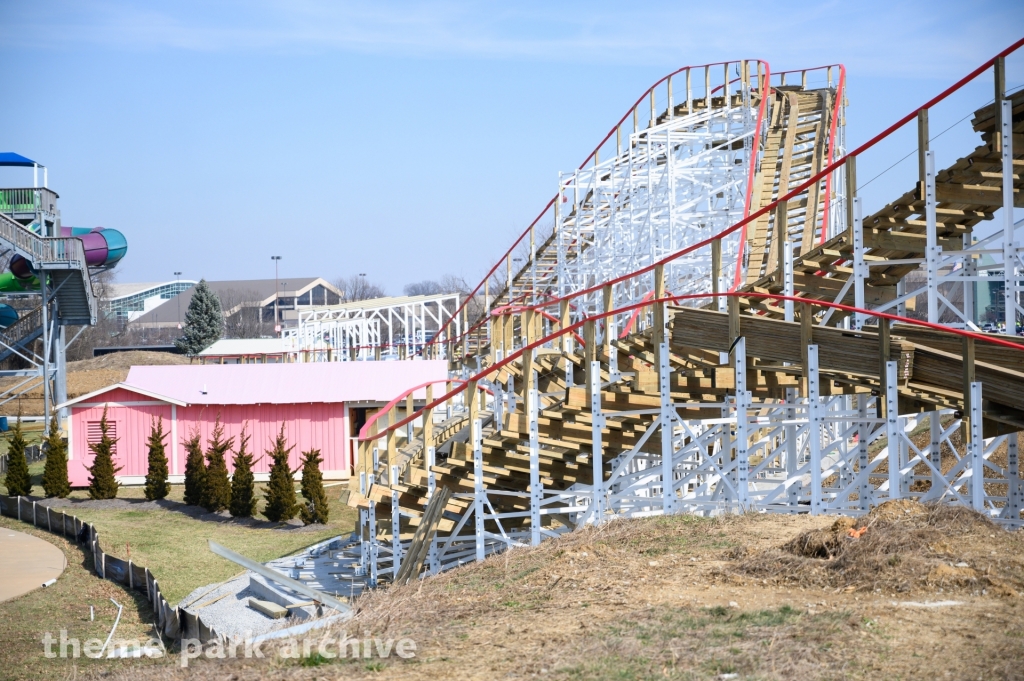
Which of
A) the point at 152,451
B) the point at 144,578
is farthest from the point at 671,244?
the point at 152,451

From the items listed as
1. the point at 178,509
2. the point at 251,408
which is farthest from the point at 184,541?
the point at 251,408

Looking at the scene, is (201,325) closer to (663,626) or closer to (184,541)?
(184,541)

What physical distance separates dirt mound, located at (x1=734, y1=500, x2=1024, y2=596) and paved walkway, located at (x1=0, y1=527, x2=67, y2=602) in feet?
36.4

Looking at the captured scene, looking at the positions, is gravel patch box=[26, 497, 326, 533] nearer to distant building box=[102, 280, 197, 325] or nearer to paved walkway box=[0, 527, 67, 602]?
paved walkway box=[0, 527, 67, 602]

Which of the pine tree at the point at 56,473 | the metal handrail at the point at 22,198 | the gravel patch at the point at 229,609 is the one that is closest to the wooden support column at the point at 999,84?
the gravel patch at the point at 229,609

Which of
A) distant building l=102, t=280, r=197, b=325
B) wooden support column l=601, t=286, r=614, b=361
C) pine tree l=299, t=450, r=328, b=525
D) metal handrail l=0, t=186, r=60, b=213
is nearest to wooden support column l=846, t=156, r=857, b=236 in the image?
wooden support column l=601, t=286, r=614, b=361

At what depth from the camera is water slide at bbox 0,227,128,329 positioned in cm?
3544

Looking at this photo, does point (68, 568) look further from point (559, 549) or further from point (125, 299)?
point (125, 299)

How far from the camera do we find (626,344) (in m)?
12.9

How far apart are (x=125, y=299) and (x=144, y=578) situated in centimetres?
10898

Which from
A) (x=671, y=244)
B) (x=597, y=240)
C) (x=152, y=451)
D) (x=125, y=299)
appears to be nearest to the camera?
(x=671, y=244)

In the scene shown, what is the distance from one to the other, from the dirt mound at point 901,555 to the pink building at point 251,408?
67.9ft

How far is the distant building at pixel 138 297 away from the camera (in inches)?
4434

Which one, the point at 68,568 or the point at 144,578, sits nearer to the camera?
the point at 144,578
